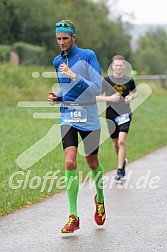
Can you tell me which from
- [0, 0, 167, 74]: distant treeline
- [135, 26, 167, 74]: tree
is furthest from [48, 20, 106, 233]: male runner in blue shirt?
[135, 26, 167, 74]: tree

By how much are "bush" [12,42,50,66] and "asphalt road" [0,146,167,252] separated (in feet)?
90.5

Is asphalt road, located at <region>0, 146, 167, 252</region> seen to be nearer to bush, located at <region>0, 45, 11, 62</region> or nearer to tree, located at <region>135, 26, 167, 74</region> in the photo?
bush, located at <region>0, 45, 11, 62</region>

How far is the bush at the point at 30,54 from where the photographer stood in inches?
1517

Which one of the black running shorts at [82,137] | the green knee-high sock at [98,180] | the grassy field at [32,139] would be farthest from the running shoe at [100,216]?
the grassy field at [32,139]

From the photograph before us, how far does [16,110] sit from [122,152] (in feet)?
38.9

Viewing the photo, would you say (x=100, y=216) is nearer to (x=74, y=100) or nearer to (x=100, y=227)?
(x=100, y=227)

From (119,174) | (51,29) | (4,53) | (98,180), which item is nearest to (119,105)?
(119,174)

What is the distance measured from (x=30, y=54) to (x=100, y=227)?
32.2m

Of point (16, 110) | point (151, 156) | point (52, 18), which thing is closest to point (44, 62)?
point (52, 18)

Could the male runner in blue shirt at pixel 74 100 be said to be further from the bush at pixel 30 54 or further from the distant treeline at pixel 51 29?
the bush at pixel 30 54

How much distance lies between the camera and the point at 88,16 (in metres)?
54.7

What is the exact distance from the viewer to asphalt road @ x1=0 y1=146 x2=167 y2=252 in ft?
23.0

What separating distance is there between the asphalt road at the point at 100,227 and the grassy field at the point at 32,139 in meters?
0.48

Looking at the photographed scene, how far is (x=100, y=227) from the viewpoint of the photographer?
314 inches
